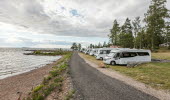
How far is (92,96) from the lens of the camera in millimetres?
5891

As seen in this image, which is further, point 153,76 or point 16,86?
point 153,76

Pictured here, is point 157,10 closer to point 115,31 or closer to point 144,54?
point 115,31

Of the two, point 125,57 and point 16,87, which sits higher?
point 125,57

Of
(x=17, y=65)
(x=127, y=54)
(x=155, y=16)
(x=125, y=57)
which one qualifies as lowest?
(x=17, y=65)

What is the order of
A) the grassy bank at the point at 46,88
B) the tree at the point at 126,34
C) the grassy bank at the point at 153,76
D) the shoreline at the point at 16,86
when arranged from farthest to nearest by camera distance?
the tree at the point at 126,34 < the grassy bank at the point at 153,76 < the shoreline at the point at 16,86 < the grassy bank at the point at 46,88

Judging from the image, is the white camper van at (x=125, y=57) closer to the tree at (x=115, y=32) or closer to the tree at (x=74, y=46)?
the tree at (x=115, y=32)

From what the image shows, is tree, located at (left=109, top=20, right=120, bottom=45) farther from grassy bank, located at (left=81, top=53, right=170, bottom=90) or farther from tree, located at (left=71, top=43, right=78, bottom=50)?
tree, located at (left=71, top=43, right=78, bottom=50)

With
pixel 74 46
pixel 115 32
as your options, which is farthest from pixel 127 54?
pixel 74 46

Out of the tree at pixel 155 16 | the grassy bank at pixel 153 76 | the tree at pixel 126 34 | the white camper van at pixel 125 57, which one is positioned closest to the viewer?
the grassy bank at pixel 153 76

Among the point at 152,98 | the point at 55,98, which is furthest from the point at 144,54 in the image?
the point at 55,98

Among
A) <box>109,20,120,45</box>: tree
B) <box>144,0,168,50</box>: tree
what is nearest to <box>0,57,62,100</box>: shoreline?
<box>144,0,168,50</box>: tree

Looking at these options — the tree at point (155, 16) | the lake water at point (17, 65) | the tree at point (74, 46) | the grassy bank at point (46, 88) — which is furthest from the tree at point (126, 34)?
the tree at point (74, 46)

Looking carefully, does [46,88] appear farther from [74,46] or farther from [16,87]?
[74,46]

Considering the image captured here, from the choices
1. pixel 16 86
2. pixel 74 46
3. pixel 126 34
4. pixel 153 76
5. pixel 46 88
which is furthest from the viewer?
pixel 74 46
